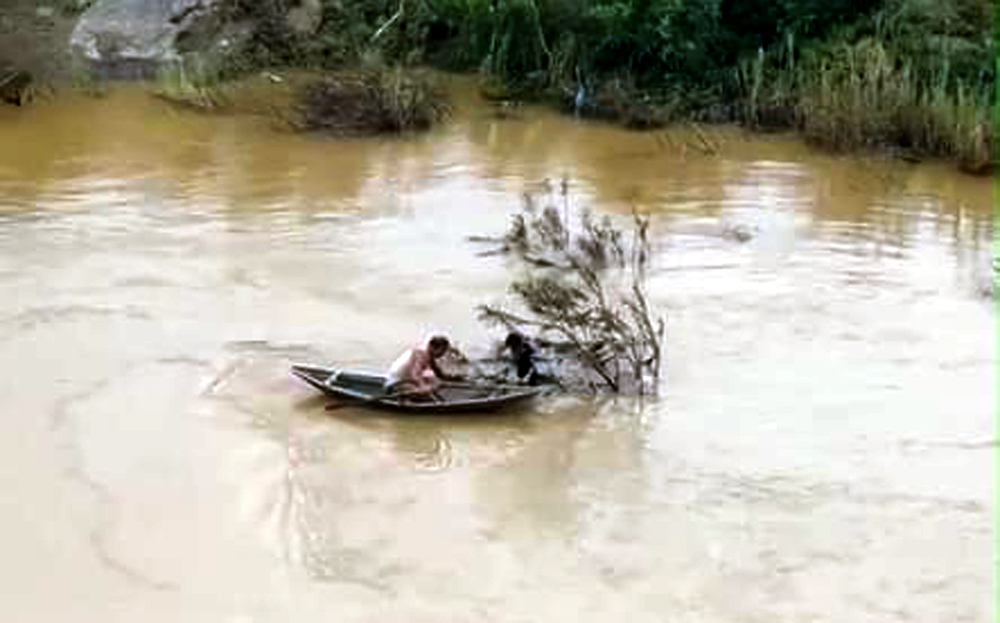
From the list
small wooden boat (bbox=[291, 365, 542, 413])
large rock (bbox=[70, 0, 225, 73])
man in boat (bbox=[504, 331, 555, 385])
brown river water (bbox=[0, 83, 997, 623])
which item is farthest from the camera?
large rock (bbox=[70, 0, 225, 73])

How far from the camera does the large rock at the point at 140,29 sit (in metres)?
18.4

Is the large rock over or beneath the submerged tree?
over

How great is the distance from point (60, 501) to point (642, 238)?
16.5ft

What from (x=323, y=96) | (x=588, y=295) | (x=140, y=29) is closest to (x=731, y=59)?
(x=323, y=96)

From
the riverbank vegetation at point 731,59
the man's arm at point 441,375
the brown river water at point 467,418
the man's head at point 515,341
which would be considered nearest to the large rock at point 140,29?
the riverbank vegetation at point 731,59

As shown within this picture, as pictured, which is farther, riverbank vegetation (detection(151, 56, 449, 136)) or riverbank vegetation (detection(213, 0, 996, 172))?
riverbank vegetation (detection(151, 56, 449, 136))

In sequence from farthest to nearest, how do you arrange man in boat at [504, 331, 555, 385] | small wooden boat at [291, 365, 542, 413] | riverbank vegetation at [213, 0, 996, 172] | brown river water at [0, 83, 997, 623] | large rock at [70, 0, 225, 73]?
large rock at [70, 0, 225, 73]
riverbank vegetation at [213, 0, 996, 172]
man in boat at [504, 331, 555, 385]
small wooden boat at [291, 365, 542, 413]
brown river water at [0, 83, 997, 623]

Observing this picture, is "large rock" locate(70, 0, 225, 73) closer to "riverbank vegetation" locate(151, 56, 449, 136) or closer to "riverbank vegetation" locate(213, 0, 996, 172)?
"riverbank vegetation" locate(151, 56, 449, 136)

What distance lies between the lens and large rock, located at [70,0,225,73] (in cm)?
1844

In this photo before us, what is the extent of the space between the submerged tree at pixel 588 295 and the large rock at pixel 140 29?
272 inches

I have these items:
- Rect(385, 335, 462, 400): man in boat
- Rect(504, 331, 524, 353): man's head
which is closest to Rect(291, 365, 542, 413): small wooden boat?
Rect(385, 335, 462, 400): man in boat

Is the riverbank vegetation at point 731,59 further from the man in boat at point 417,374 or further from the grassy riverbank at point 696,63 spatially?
the man in boat at point 417,374

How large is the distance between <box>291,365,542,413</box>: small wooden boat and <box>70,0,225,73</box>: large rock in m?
9.77

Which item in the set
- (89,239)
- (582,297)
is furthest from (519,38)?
(582,297)
